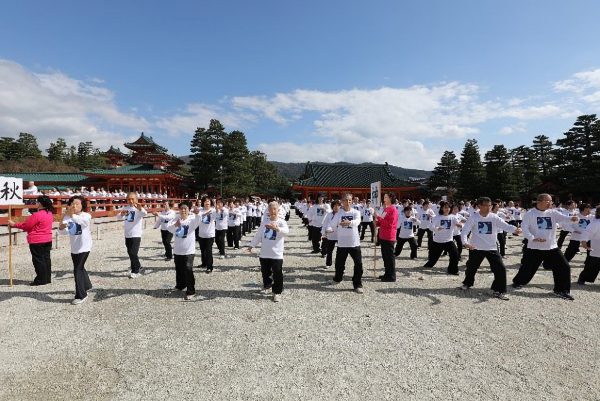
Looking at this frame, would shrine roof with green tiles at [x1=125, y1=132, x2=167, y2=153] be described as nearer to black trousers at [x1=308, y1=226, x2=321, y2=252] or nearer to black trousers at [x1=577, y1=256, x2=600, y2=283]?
black trousers at [x1=308, y1=226, x2=321, y2=252]

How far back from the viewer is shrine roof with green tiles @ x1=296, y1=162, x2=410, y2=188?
142ft

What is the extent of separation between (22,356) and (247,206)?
44.1 ft

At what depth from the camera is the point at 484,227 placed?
6.27 metres

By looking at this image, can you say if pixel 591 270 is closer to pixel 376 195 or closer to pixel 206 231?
pixel 376 195

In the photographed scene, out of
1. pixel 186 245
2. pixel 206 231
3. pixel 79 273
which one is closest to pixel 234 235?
pixel 206 231

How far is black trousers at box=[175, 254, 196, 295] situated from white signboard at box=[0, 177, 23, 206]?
376 centimetres

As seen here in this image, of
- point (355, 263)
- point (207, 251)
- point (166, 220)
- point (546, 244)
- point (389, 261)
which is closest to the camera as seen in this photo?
point (546, 244)

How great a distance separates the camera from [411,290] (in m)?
6.51

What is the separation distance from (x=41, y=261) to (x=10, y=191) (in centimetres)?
157

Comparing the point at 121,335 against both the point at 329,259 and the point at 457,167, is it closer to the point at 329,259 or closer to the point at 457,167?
the point at 329,259

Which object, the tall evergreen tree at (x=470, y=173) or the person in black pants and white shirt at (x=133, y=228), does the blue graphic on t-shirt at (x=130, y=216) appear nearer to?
the person in black pants and white shirt at (x=133, y=228)

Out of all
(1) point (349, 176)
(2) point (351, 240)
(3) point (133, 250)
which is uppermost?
(1) point (349, 176)

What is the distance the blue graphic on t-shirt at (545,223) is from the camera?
614 cm

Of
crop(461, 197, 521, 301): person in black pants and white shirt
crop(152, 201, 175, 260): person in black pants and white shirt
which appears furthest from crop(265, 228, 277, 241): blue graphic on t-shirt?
crop(461, 197, 521, 301): person in black pants and white shirt
